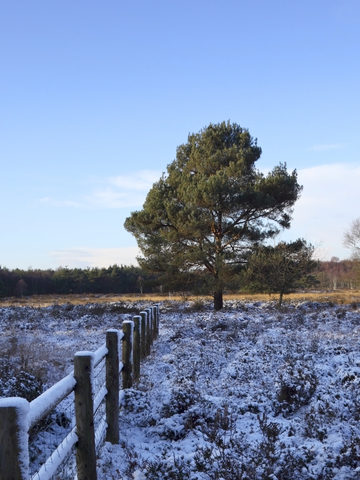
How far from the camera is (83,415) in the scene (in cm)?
369

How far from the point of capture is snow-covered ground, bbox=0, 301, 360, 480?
4.19m

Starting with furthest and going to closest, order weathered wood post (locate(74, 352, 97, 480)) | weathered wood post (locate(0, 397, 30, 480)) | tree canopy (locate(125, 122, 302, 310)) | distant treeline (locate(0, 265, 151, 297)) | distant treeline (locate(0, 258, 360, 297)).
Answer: distant treeline (locate(0, 265, 151, 297)) → distant treeline (locate(0, 258, 360, 297)) → tree canopy (locate(125, 122, 302, 310)) → weathered wood post (locate(74, 352, 97, 480)) → weathered wood post (locate(0, 397, 30, 480))

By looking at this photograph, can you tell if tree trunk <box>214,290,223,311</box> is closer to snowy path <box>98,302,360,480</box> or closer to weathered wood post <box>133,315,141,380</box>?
snowy path <box>98,302,360,480</box>

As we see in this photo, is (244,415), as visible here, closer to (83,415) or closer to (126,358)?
(126,358)

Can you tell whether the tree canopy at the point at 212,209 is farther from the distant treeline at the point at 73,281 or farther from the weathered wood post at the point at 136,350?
the distant treeline at the point at 73,281

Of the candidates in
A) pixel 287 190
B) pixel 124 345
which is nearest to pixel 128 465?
pixel 124 345

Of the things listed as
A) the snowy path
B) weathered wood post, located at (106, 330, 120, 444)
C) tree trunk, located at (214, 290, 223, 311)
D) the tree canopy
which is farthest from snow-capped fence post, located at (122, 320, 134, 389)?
tree trunk, located at (214, 290, 223, 311)

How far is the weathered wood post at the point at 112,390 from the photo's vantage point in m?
5.00

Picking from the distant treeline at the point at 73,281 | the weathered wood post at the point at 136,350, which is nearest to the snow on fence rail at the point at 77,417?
the weathered wood post at the point at 136,350

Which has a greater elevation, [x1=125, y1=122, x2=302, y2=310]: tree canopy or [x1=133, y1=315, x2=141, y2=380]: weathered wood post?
[x1=125, y1=122, x2=302, y2=310]: tree canopy

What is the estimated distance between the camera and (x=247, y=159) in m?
22.1

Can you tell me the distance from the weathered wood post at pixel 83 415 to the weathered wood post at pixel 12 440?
1.43 m

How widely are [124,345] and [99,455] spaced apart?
234 centimetres

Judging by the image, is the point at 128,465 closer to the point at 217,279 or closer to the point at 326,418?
the point at 326,418
